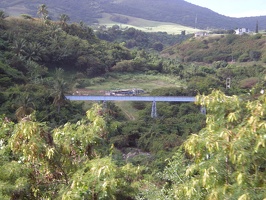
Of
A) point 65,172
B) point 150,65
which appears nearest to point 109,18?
point 150,65

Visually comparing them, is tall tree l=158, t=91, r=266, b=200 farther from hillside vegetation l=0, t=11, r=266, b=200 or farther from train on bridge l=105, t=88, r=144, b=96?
train on bridge l=105, t=88, r=144, b=96

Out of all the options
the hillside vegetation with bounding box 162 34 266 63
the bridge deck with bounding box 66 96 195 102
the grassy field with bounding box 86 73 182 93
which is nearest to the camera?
the bridge deck with bounding box 66 96 195 102

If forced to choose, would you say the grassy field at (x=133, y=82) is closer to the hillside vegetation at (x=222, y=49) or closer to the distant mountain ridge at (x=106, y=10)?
the hillside vegetation at (x=222, y=49)

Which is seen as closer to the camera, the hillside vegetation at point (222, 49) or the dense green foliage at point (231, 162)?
the dense green foliage at point (231, 162)

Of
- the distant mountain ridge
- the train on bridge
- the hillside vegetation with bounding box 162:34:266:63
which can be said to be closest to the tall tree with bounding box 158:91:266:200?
the train on bridge

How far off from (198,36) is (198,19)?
10911 centimetres

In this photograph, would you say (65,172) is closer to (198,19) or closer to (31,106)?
(31,106)

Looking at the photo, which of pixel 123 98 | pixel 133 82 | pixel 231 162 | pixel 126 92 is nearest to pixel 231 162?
pixel 231 162

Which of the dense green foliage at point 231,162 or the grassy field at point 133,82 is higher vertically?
the dense green foliage at point 231,162

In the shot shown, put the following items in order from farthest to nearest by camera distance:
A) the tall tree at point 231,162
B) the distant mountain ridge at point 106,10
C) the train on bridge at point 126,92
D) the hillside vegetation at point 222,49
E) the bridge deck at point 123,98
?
the distant mountain ridge at point 106,10
the hillside vegetation at point 222,49
the train on bridge at point 126,92
the bridge deck at point 123,98
the tall tree at point 231,162

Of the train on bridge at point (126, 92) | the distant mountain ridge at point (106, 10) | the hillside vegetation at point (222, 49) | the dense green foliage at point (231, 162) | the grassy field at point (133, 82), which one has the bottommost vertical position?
the train on bridge at point (126, 92)

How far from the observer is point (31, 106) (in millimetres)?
25859

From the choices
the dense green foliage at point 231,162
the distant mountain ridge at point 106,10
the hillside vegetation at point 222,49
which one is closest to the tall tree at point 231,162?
the dense green foliage at point 231,162

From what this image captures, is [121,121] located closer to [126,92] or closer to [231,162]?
[126,92]
